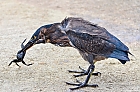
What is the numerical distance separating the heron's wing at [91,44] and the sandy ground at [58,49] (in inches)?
17.4

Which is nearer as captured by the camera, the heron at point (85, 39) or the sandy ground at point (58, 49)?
the heron at point (85, 39)

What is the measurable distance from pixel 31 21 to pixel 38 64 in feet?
8.38

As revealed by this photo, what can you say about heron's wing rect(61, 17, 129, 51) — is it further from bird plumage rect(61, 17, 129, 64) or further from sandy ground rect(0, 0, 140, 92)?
sandy ground rect(0, 0, 140, 92)

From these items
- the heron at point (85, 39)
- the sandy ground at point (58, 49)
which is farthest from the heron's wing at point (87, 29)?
the sandy ground at point (58, 49)

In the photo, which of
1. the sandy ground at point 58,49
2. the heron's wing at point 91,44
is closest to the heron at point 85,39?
the heron's wing at point 91,44

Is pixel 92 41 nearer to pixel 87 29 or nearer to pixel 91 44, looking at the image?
pixel 91 44

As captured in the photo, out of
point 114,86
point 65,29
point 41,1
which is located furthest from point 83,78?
point 41,1

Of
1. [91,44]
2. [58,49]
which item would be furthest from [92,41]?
[58,49]

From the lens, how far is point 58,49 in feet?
20.1

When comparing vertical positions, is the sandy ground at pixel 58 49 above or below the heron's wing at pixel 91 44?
below

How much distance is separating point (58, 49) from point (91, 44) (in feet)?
5.36

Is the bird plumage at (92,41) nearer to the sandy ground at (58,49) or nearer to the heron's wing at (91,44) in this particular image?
the heron's wing at (91,44)

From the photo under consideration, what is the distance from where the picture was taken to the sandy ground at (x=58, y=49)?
16.1 feet

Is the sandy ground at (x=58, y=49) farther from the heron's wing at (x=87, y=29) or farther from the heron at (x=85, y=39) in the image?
the heron's wing at (x=87, y=29)
